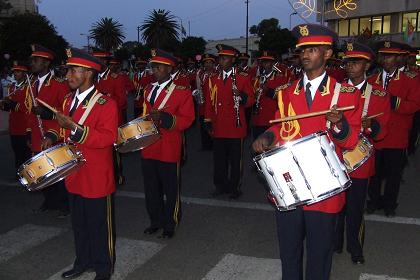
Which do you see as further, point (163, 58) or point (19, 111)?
point (19, 111)

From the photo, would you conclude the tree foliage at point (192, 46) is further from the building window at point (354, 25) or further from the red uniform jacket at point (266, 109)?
the red uniform jacket at point (266, 109)

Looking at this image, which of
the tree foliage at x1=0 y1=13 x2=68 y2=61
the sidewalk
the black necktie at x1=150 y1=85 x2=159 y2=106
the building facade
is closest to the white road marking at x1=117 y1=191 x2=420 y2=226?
the black necktie at x1=150 y1=85 x2=159 y2=106

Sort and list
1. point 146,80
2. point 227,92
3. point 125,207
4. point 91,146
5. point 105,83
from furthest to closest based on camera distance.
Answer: point 146,80
point 105,83
point 227,92
point 125,207
point 91,146

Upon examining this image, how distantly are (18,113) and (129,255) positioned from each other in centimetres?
420

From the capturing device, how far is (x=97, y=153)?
4.54 metres

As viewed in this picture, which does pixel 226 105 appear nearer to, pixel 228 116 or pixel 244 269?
pixel 228 116

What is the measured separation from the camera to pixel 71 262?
521cm

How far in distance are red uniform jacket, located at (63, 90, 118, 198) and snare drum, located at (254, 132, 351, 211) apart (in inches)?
62.0

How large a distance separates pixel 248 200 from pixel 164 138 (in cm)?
229

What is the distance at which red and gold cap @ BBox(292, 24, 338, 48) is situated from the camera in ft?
11.8

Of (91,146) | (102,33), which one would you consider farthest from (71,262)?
(102,33)

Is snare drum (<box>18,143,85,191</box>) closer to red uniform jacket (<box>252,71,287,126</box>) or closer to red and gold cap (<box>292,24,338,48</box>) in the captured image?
red and gold cap (<box>292,24,338,48</box>)

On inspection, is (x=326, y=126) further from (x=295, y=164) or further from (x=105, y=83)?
(x=105, y=83)

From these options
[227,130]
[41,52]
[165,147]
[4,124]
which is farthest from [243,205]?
[4,124]
